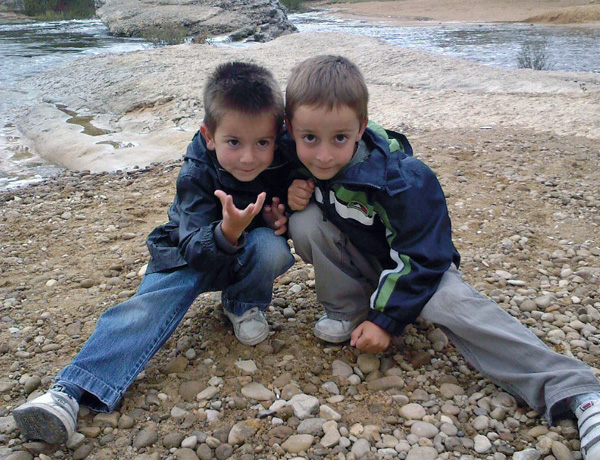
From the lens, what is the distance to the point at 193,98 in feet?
28.0

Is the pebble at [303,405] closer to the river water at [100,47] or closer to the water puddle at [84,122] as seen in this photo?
the river water at [100,47]

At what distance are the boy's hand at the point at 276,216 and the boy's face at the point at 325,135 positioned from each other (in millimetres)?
316

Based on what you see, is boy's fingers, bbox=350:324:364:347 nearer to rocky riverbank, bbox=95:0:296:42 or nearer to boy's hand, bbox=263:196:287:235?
boy's hand, bbox=263:196:287:235

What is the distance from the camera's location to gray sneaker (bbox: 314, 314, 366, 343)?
2586mm

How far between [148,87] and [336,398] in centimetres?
821

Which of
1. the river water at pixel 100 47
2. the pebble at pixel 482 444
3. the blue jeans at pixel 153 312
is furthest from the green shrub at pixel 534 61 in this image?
the pebble at pixel 482 444

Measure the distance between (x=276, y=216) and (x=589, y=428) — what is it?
1.44 m

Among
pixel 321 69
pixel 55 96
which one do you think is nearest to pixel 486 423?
pixel 321 69

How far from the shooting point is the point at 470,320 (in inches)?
A: 89.2

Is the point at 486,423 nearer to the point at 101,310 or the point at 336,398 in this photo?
the point at 336,398

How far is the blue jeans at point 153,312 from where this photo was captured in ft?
7.30

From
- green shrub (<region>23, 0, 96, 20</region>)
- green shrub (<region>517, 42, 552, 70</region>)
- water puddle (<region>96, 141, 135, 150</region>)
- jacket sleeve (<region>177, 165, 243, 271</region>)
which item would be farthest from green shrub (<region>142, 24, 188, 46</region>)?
jacket sleeve (<region>177, 165, 243, 271</region>)

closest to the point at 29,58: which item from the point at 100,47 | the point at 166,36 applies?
the point at 100,47

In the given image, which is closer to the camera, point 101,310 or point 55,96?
point 101,310
